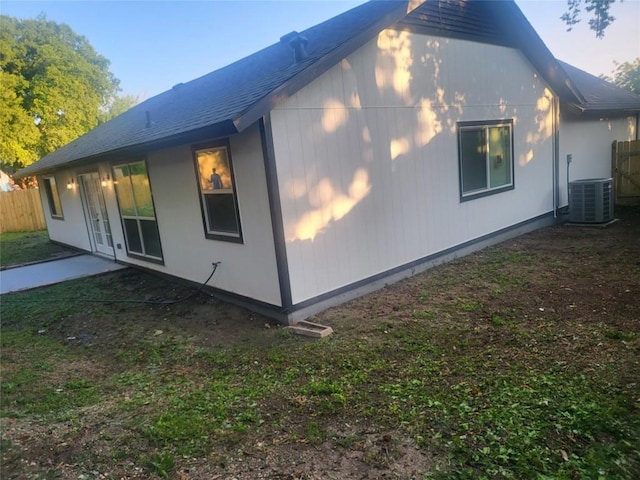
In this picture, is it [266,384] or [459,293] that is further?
[459,293]

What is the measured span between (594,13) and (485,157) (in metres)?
8.03

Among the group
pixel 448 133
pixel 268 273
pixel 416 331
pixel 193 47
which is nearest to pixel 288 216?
pixel 268 273

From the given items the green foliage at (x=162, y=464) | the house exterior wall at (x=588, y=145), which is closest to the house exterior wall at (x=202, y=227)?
the green foliage at (x=162, y=464)

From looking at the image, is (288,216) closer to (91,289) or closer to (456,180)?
(456,180)

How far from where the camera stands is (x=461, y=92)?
7887 mm

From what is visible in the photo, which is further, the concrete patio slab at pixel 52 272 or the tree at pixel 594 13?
the tree at pixel 594 13

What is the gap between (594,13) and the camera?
12570 mm

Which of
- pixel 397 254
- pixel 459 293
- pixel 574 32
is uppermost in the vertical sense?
pixel 574 32

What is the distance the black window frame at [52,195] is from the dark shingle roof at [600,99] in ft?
46.7

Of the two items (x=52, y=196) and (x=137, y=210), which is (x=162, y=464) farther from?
(x=52, y=196)

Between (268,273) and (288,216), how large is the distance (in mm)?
828

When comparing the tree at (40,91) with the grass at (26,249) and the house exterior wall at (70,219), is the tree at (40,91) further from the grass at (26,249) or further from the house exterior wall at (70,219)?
the house exterior wall at (70,219)

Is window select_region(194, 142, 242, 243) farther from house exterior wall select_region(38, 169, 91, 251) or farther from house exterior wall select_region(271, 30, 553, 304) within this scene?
house exterior wall select_region(38, 169, 91, 251)

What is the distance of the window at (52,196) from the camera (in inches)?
528
